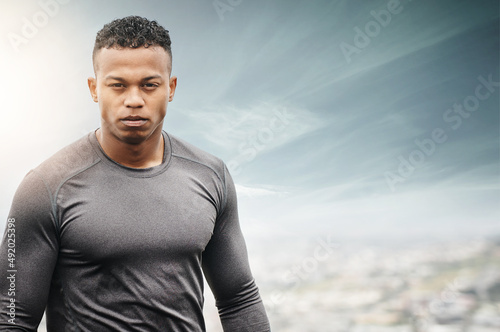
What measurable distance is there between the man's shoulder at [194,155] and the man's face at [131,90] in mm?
273

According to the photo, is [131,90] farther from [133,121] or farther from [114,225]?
[114,225]

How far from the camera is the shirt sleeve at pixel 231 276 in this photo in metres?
2.04

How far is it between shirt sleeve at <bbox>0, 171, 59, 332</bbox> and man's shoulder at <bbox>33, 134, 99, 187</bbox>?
0.07 meters

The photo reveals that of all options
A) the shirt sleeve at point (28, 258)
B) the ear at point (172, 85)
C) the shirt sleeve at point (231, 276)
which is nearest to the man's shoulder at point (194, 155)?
the shirt sleeve at point (231, 276)

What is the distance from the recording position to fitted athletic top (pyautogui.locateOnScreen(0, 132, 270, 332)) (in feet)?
5.43

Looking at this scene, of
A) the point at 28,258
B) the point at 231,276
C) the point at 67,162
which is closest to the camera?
the point at 28,258

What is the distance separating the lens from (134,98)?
167cm

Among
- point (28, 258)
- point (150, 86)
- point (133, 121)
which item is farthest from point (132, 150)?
point (28, 258)

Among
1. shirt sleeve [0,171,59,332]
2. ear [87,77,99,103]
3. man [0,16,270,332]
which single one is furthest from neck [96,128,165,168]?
shirt sleeve [0,171,59,332]

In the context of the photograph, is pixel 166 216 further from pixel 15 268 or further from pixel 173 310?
pixel 15 268

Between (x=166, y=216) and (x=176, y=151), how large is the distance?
324mm

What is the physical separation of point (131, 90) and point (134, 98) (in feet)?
0.12

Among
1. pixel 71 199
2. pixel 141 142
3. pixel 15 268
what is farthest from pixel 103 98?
pixel 15 268

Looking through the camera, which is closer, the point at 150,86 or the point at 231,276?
the point at 150,86
